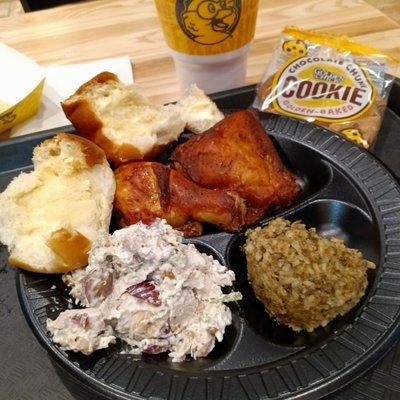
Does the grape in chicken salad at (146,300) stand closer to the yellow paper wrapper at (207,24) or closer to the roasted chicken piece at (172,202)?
the roasted chicken piece at (172,202)

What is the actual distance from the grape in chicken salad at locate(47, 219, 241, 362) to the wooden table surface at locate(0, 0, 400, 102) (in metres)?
0.94

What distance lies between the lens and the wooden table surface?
5.97 ft

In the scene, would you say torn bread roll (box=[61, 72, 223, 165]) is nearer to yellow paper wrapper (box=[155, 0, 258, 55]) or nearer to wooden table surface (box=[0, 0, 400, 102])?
yellow paper wrapper (box=[155, 0, 258, 55])

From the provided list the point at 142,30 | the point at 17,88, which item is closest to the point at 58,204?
the point at 17,88

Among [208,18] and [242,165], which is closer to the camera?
[242,165]

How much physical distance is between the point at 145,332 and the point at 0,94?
45.1 inches

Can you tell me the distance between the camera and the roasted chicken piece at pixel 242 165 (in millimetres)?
1133

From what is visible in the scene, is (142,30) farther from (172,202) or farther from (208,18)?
(172,202)

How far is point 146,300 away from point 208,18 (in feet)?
2.68

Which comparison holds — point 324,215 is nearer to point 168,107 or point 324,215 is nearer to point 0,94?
point 168,107

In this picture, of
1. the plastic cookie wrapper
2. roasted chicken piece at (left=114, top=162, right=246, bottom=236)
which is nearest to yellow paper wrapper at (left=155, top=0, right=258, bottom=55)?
the plastic cookie wrapper

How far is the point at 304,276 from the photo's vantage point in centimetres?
89

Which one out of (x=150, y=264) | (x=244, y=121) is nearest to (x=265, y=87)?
(x=244, y=121)

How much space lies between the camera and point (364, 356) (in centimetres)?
83
